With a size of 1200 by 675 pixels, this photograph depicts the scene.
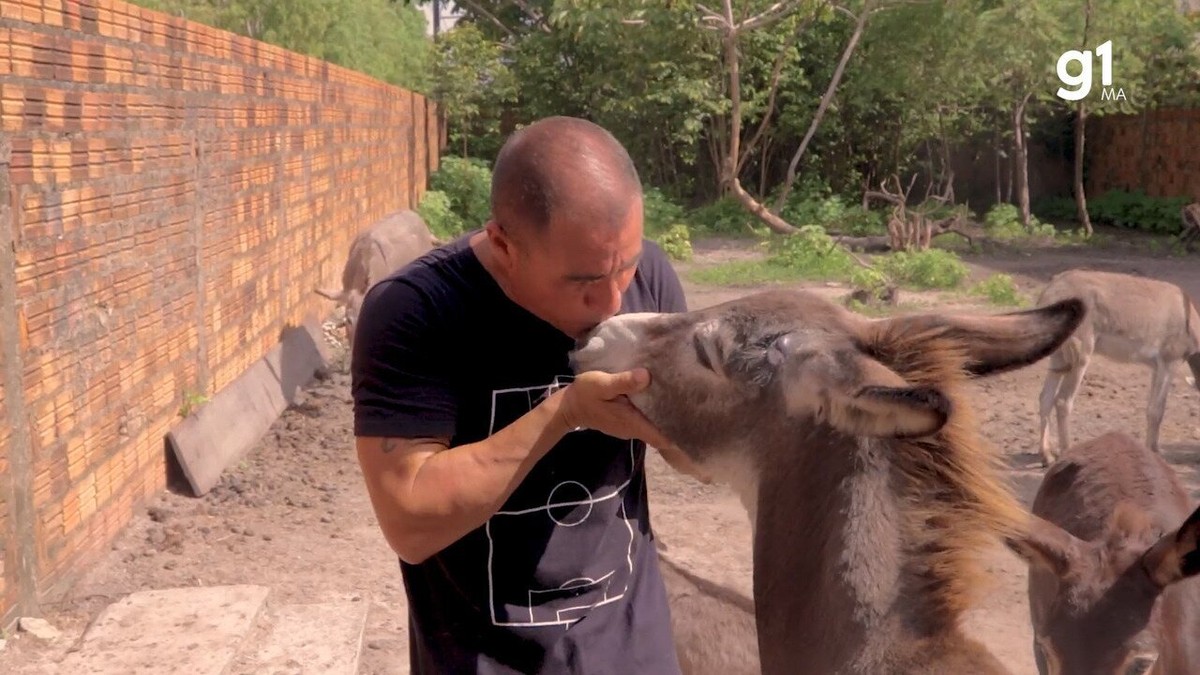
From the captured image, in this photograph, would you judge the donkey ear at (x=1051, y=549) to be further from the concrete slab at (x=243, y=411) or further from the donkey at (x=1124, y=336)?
the concrete slab at (x=243, y=411)

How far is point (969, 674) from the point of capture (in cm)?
267

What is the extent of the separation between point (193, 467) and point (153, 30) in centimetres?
295

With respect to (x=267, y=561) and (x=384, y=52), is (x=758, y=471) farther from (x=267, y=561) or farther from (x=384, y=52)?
(x=384, y=52)

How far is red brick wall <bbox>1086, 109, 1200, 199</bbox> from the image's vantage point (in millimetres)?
26375

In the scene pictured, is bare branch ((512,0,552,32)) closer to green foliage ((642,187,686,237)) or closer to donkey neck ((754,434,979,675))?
green foliage ((642,187,686,237))

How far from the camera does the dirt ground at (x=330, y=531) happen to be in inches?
265

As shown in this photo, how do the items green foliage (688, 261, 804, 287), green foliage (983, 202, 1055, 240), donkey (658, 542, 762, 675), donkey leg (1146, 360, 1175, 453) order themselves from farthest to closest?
green foliage (983, 202, 1055, 240)
green foliage (688, 261, 804, 287)
donkey leg (1146, 360, 1175, 453)
donkey (658, 542, 762, 675)

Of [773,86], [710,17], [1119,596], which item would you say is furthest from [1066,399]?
[773,86]

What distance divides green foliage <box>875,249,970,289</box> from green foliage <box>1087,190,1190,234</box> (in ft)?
31.3

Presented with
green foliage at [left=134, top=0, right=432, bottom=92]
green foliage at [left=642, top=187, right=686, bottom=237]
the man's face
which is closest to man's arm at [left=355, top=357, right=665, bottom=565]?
the man's face

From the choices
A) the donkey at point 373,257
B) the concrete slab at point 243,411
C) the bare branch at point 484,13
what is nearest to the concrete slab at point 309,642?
the concrete slab at point 243,411

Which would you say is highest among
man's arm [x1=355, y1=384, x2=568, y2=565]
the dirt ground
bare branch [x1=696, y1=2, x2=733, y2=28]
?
bare branch [x1=696, y1=2, x2=733, y2=28]

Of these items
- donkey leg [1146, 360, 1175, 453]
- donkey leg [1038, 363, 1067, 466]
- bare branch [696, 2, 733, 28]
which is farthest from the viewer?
bare branch [696, 2, 733, 28]

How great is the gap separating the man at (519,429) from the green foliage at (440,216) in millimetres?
20140
